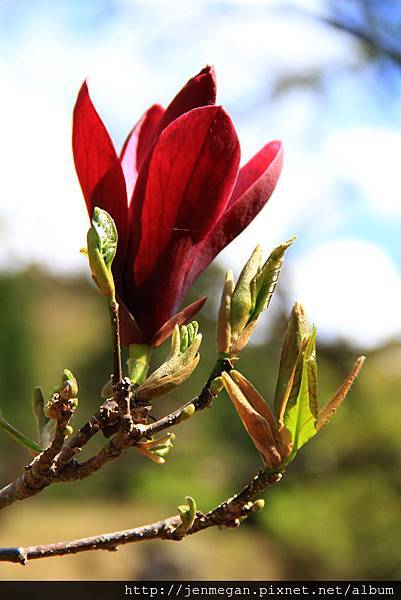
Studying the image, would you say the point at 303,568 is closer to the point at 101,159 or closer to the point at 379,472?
the point at 379,472

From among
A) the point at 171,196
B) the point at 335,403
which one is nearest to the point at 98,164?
the point at 171,196

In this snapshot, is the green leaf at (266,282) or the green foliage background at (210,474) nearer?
the green leaf at (266,282)

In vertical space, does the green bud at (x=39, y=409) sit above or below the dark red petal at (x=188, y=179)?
below

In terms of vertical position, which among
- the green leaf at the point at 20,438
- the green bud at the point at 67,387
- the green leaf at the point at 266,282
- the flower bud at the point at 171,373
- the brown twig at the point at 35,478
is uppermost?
the green leaf at the point at 266,282

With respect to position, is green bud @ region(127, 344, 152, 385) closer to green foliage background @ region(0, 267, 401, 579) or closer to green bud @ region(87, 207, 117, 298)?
green bud @ region(87, 207, 117, 298)

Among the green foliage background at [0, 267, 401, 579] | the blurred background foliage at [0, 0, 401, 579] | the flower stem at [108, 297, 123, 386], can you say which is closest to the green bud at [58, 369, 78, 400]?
the flower stem at [108, 297, 123, 386]

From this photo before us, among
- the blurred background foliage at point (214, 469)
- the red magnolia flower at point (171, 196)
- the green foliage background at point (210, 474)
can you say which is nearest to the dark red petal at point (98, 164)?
the red magnolia flower at point (171, 196)

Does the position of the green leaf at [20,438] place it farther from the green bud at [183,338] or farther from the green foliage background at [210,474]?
the green foliage background at [210,474]
